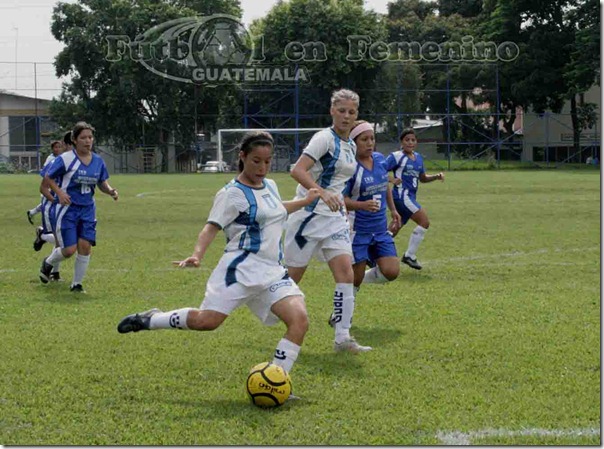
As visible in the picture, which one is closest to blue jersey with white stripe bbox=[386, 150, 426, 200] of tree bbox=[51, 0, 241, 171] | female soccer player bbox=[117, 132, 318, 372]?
female soccer player bbox=[117, 132, 318, 372]

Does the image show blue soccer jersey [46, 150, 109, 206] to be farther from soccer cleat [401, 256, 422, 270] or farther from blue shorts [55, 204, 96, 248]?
soccer cleat [401, 256, 422, 270]

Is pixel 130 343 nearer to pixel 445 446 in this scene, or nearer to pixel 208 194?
pixel 445 446

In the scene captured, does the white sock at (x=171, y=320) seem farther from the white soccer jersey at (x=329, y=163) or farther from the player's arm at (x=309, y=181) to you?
the white soccer jersey at (x=329, y=163)

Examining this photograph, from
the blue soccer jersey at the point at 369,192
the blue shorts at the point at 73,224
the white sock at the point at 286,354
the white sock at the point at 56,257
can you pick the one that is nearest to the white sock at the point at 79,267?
the blue shorts at the point at 73,224

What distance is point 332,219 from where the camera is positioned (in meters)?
8.00

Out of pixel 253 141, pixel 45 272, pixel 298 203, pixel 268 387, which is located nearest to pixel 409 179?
pixel 45 272

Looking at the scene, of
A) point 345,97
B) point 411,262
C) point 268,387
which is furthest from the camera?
point 411,262

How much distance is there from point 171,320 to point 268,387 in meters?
0.99

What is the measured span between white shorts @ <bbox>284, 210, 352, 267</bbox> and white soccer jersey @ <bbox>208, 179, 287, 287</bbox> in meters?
1.40

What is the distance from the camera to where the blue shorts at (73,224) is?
11172 millimetres

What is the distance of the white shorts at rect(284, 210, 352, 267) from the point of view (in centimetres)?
795

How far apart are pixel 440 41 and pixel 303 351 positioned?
6823 cm

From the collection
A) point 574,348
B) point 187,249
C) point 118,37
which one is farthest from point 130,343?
point 118,37

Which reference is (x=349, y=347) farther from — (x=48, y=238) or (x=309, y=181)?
(x=48, y=238)
